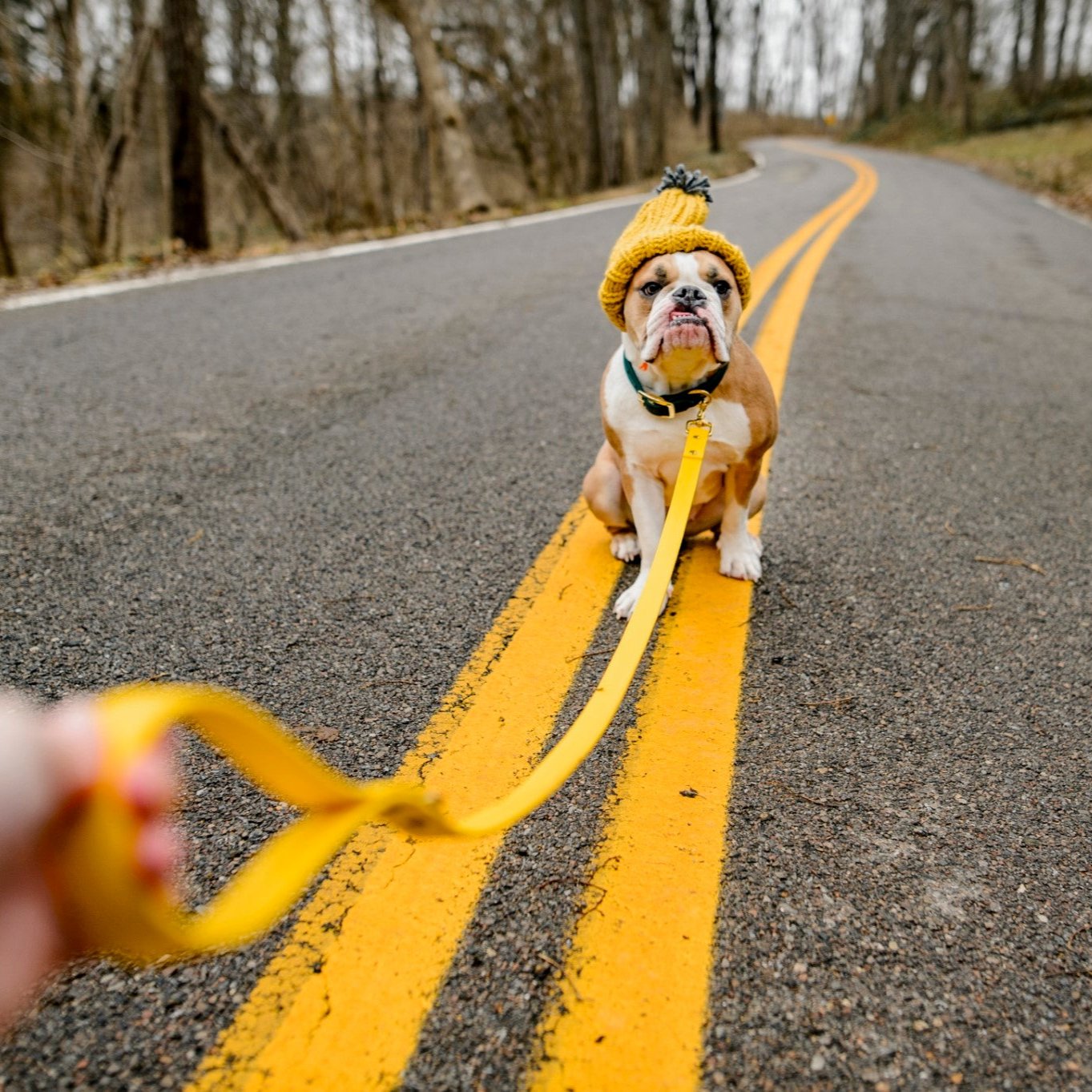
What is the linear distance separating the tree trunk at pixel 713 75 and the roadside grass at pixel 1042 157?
8919 millimetres

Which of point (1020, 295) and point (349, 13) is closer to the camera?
point (1020, 295)

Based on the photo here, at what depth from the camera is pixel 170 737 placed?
182cm

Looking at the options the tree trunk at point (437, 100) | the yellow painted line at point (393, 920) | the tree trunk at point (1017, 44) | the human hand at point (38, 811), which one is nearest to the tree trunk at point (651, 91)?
the tree trunk at point (437, 100)

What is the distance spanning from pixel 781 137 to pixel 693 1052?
6411 cm

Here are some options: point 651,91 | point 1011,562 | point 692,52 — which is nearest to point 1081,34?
point 692,52

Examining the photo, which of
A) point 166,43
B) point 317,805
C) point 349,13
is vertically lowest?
point 317,805

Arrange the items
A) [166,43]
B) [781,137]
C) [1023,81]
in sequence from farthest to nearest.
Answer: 1. [781,137]
2. [1023,81]
3. [166,43]

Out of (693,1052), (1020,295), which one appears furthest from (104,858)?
(1020,295)

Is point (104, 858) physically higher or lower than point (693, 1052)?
higher

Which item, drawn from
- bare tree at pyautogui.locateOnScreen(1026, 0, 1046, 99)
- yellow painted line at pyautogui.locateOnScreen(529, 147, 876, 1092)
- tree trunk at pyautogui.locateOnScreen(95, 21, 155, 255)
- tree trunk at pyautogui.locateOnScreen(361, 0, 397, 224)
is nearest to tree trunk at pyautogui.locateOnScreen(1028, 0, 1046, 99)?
bare tree at pyautogui.locateOnScreen(1026, 0, 1046, 99)

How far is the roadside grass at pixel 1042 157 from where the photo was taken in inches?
732

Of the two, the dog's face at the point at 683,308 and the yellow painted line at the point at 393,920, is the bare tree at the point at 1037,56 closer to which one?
the dog's face at the point at 683,308

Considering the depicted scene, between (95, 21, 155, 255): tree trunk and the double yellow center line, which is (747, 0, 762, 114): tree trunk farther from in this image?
the double yellow center line

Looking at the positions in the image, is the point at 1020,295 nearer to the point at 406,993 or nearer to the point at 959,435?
the point at 959,435
